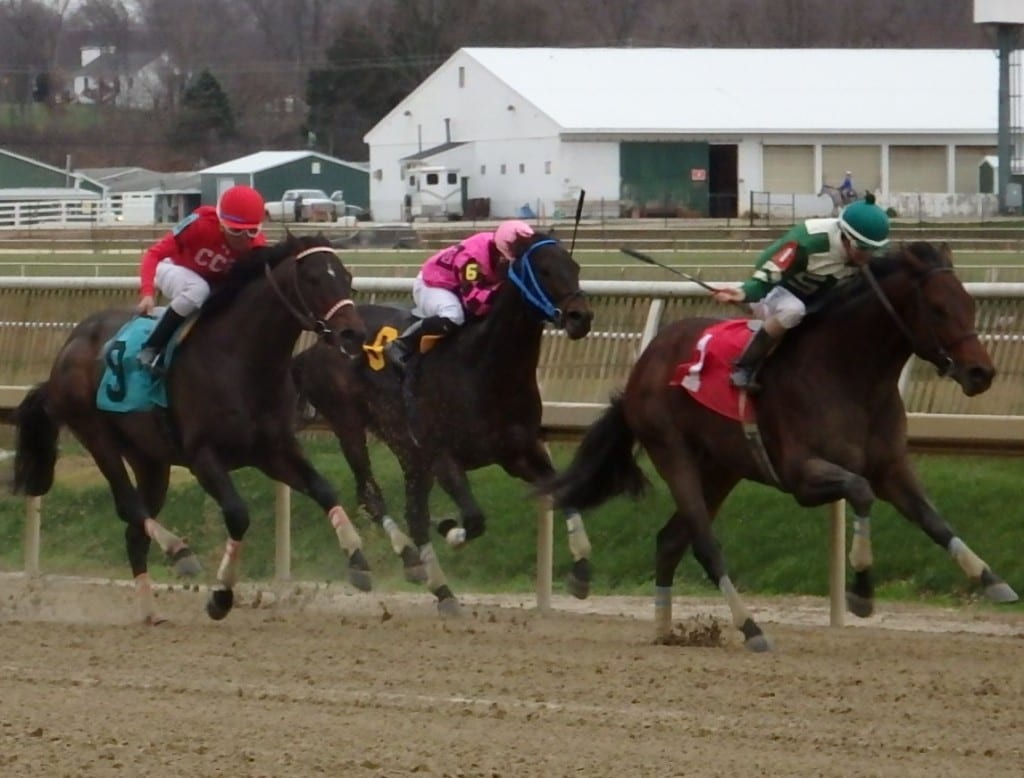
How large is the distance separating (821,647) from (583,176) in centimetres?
3917

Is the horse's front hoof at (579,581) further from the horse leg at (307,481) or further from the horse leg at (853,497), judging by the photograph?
the horse leg at (853,497)

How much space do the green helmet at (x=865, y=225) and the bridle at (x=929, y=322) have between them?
151 mm

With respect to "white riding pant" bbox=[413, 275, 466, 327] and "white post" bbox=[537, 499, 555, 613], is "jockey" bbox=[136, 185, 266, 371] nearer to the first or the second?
"white riding pant" bbox=[413, 275, 466, 327]

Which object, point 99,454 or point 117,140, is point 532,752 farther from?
point 117,140

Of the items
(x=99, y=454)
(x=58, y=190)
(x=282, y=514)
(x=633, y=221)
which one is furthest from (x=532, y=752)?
(x=58, y=190)

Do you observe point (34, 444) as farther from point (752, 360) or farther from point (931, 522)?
point (931, 522)

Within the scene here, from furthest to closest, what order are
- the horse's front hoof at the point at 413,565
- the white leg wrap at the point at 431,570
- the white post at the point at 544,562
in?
the white post at the point at 544,562, the horse's front hoof at the point at 413,565, the white leg wrap at the point at 431,570

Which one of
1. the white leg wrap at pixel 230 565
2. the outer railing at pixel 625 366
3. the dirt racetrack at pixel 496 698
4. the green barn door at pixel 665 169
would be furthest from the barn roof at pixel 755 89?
the white leg wrap at pixel 230 565

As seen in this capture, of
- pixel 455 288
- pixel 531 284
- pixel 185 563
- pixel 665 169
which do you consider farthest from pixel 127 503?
pixel 665 169

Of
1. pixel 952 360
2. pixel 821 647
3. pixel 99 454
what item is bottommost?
pixel 821 647

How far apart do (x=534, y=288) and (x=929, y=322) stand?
1.89m

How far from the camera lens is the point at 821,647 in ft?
25.7

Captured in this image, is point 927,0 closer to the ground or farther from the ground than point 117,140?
farther from the ground

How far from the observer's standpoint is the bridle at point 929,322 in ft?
23.2
